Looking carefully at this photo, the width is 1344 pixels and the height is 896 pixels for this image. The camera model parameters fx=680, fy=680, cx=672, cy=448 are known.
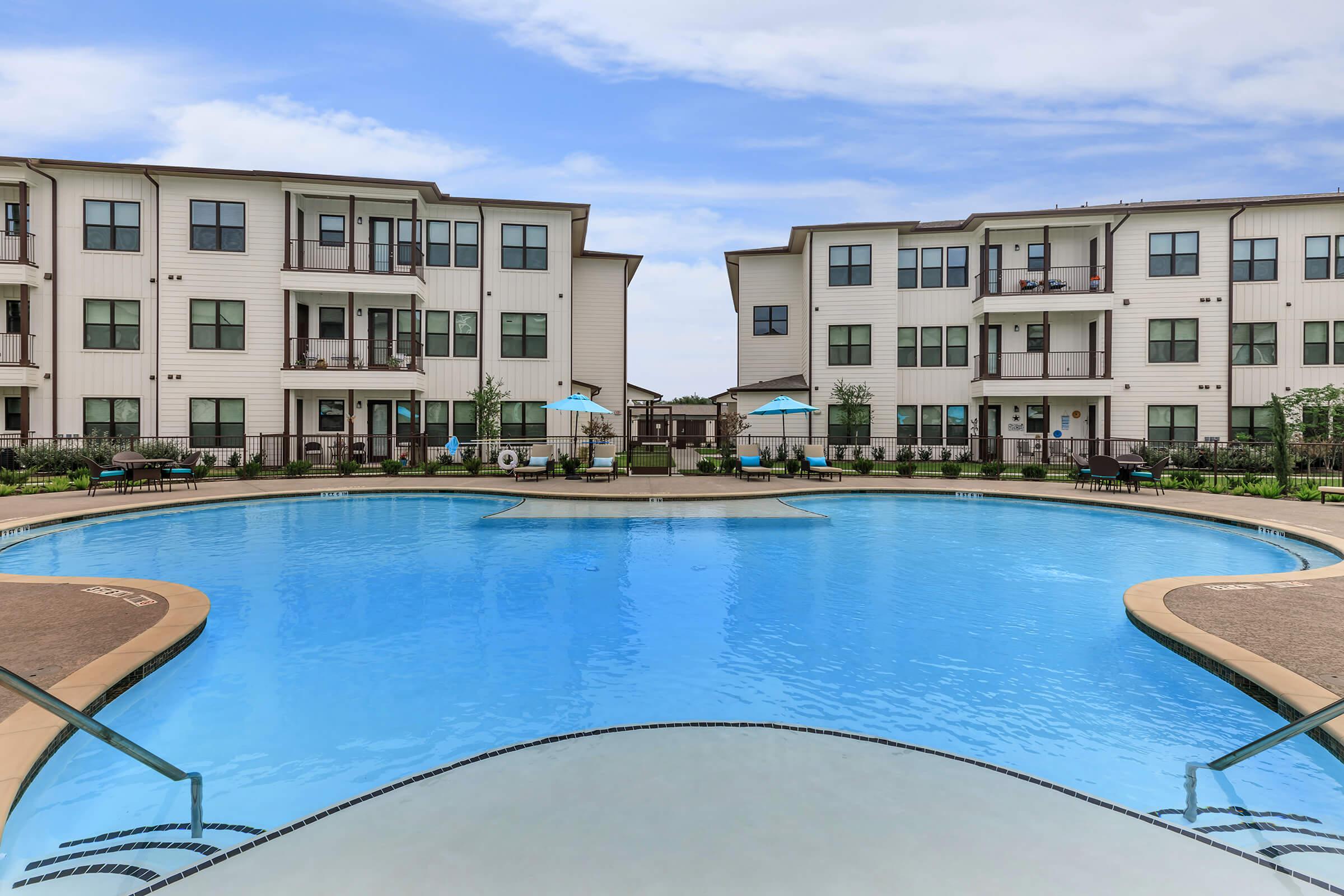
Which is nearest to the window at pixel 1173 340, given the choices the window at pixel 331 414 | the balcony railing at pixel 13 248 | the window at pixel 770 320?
the window at pixel 770 320

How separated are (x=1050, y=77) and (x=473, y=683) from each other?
68.5 feet

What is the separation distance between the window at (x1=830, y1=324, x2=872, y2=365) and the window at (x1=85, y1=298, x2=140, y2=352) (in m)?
26.3

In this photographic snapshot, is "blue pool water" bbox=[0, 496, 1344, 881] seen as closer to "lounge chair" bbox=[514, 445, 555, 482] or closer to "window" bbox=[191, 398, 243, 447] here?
"lounge chair" bbox=[514, 445, 555, 482]

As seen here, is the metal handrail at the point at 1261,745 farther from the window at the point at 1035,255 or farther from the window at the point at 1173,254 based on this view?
the window at the point at 1173,254

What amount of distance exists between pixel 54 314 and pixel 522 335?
16.0 meters

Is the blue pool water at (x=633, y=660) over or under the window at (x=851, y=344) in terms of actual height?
under

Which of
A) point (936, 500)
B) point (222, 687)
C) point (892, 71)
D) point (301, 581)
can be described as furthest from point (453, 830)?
point (892, 71)

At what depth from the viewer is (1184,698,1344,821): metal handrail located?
98.8 inches

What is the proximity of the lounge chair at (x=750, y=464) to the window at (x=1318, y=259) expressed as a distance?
22772mm

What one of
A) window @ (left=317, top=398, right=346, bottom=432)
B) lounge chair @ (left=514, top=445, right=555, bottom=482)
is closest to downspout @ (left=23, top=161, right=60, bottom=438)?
window @ (left=317, top=398, right=346, bottom=432)

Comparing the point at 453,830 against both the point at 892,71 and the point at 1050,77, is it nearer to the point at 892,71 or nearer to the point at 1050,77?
the point at 892,71

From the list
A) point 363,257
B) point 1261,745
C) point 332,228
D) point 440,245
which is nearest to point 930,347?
point 440,245

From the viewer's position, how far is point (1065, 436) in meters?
27.5

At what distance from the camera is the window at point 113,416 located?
2397cm
